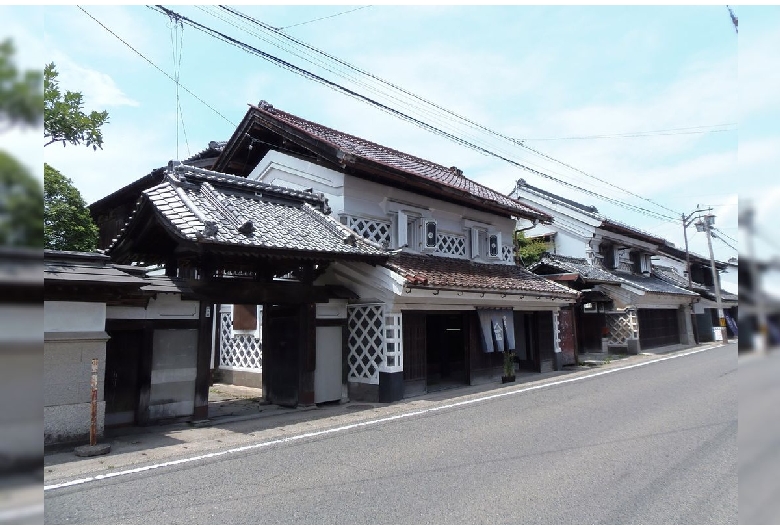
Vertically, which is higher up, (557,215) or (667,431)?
(557,215)

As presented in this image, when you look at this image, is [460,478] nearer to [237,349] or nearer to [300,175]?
[300,175]

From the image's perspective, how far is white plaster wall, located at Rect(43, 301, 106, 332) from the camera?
7.48 metres

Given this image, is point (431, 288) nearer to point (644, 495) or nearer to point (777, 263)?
point (644, 495)

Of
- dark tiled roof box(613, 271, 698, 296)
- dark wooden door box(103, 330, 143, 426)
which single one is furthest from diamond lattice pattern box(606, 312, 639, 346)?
dark wooden door box(103, 330, 143, 426)

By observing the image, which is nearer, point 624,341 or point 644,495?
point 644,495

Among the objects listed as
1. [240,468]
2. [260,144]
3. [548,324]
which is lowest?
[240,468]

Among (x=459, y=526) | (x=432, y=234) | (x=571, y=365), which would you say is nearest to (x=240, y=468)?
(x=459, y=526)

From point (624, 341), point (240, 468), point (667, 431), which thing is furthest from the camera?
point (624, 341)

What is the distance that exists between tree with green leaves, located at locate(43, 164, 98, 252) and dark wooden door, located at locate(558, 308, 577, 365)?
660 inches

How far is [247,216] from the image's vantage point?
1059cm

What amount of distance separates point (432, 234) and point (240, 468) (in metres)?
10.3

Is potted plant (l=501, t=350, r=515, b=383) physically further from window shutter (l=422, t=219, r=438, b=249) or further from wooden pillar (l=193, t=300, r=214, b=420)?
wooden pillar (l=193, t=300, r=214, b=420)

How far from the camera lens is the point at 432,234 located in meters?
15.4

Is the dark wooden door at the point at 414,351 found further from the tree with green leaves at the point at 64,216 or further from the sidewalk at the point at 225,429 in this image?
the tree with green leaves at the point at 64,216
